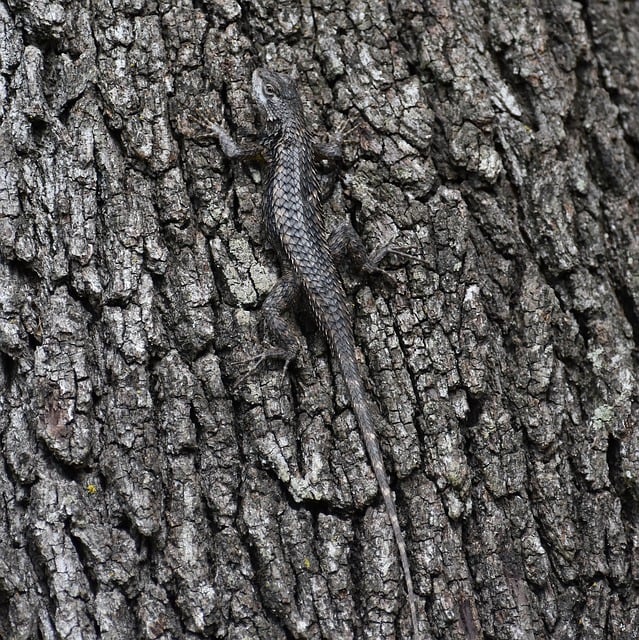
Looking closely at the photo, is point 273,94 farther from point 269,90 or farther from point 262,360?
point 262,360

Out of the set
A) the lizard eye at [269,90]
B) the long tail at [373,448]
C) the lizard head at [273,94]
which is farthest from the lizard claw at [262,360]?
the lizard eye at [269,90]

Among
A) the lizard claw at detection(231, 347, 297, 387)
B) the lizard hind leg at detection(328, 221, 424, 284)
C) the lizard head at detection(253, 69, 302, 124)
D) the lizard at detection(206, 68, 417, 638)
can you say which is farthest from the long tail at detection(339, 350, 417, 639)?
the lizard head at detection(253, 69, 302, 124)

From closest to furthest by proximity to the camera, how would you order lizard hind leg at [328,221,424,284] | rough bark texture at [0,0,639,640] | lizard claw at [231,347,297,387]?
1. rough bark texture at [0,0,639,640]
2. lizard claw at [231,347,297,387]
3. lizard hind leg at [328,221,424,284]

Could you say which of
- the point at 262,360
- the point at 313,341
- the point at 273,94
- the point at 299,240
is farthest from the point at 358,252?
the point at 273,94

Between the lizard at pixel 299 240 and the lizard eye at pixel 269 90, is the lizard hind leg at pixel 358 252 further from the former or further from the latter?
the lizard eye at pixel 269 90

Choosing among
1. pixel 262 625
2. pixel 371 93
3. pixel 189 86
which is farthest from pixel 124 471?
pixel 371 93

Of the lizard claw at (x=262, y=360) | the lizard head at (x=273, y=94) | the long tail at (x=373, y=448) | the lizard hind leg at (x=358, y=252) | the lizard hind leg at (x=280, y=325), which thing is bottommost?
the long tail at (x=373, y=448)

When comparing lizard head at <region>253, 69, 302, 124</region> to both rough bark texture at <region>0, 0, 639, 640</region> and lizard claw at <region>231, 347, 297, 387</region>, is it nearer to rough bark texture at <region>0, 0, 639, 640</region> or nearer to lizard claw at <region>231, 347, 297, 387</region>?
rough bark texture at <region>0, 0, 639, 640</region>
